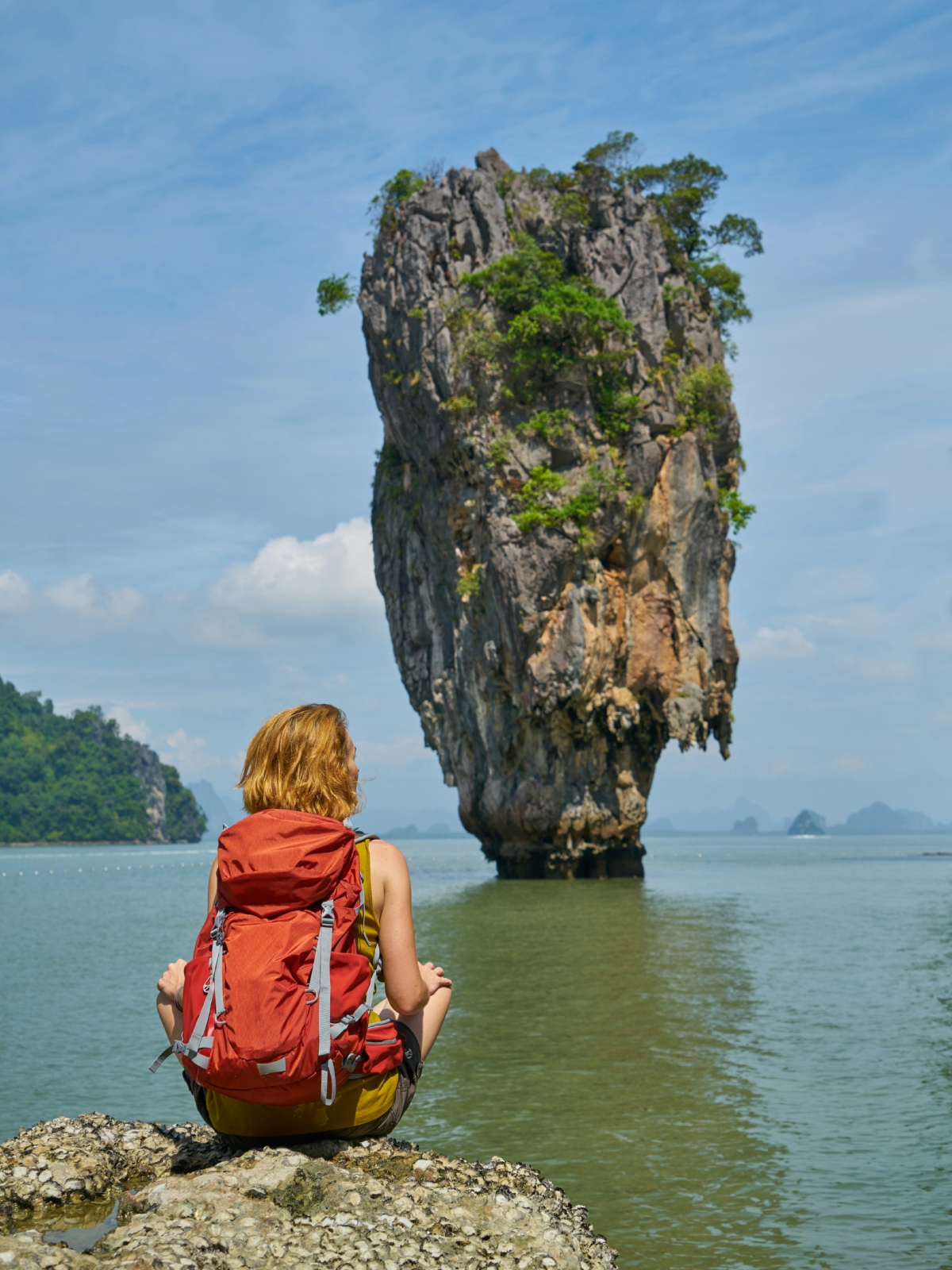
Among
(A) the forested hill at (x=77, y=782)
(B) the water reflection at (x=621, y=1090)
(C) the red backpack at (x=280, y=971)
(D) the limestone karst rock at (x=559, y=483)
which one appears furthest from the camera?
(A) the forested hill at (x=77, y=782)

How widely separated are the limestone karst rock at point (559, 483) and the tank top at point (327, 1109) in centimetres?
2630

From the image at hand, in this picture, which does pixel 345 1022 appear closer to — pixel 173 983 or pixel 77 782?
pixel 173 983

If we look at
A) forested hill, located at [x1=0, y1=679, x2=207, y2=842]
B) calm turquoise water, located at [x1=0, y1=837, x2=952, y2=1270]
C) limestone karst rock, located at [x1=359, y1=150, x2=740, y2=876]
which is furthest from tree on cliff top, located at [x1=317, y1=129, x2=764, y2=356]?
forested hill, located at [x1=0, y1=679, x2=207, y2=842]

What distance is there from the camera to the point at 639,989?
12.6m

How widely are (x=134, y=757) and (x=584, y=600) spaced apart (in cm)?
9984

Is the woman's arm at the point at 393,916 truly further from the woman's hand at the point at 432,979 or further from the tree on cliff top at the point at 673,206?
the tree on cliff top at the point at 673,206

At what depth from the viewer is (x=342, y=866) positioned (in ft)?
10.0

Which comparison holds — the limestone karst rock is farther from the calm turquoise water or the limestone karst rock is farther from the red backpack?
the red backpack

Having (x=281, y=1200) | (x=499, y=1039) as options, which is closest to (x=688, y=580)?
(x=499, y=1039)

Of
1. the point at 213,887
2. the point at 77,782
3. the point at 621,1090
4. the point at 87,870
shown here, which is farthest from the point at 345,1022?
the point at 77,782

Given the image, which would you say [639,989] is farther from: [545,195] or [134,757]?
[134,757]

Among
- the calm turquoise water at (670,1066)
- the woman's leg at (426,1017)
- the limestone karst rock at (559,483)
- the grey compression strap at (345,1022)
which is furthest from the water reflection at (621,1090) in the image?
the limestone karst rock at (559,483)

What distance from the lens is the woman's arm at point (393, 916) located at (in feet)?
10.4

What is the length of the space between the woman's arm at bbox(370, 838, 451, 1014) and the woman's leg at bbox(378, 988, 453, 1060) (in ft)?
0.64
